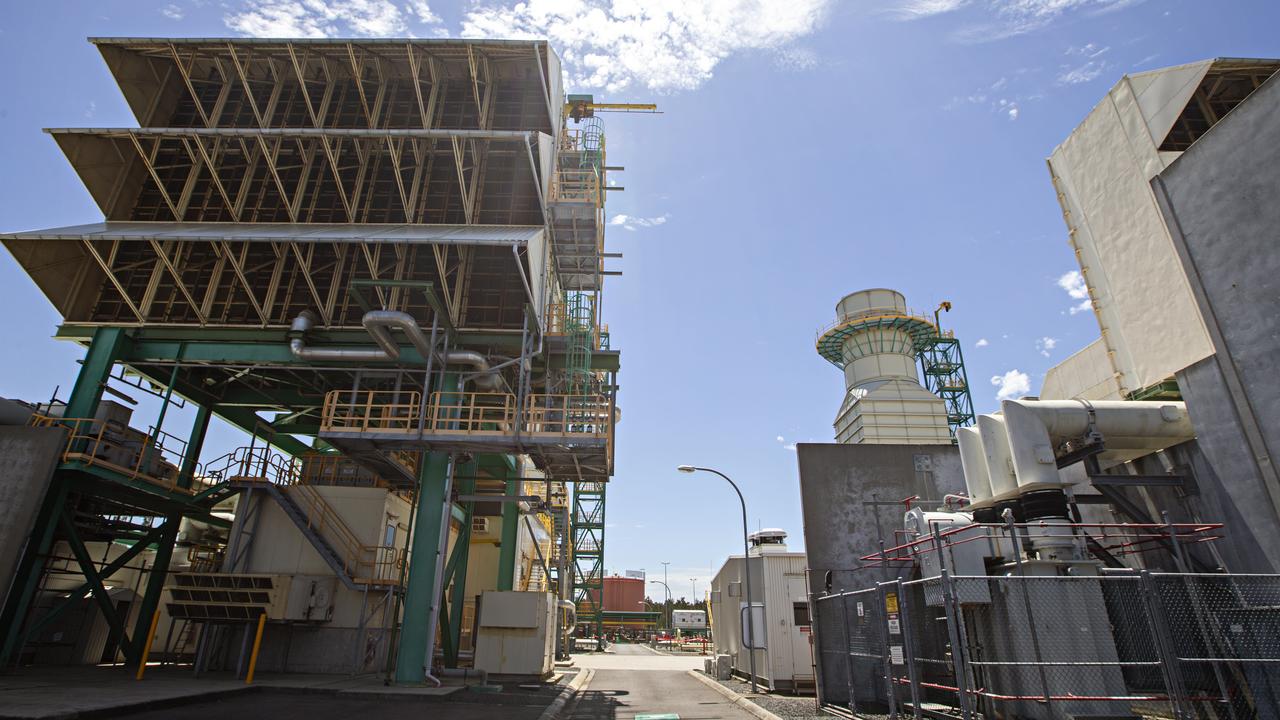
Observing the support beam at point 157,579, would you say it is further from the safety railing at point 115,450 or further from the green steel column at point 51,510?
the green steel column at point 51,510

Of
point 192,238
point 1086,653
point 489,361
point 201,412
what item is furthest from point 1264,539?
point 201,412

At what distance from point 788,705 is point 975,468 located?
772cm

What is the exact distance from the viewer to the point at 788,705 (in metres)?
16.2

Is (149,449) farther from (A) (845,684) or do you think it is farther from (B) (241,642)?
(A) (845,684)

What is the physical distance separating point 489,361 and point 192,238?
1119 cm

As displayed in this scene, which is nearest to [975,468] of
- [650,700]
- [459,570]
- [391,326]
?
[650,700]

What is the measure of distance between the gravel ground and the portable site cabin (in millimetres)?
1091

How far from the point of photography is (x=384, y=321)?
67.9 feet

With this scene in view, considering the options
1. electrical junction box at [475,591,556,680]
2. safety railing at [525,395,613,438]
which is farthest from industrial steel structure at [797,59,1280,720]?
electrical junction box at [475,591,556,680]

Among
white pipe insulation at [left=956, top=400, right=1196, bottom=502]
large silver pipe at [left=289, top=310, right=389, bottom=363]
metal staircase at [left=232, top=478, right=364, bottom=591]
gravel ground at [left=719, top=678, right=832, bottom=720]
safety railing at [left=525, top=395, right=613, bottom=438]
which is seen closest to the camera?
gravel ground at [left=719, top=678, right=832, bottom=720]

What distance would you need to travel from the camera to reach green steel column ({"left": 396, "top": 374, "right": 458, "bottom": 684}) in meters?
19.6

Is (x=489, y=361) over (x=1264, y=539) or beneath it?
over

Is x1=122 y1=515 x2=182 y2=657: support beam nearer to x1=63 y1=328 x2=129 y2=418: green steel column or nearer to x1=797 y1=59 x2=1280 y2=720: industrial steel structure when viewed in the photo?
x1=63 y1=328 x2=129 y2=418: green steel column

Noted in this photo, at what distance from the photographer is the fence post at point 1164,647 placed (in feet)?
28.3
